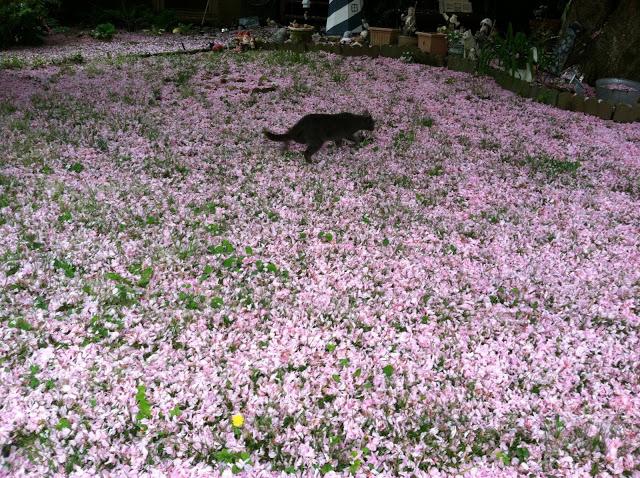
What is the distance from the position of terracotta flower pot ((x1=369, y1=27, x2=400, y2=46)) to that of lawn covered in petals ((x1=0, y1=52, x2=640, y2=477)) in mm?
7374

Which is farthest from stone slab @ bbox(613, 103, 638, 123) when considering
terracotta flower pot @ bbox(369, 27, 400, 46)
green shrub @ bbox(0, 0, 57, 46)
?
green shrub @ bbox(0, 0, 57, 46)

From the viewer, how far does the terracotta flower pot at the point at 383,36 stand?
14508 mm

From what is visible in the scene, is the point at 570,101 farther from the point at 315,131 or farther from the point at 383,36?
the point at 383,36

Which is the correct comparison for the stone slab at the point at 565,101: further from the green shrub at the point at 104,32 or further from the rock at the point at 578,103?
the green shrub at the point at 104,32

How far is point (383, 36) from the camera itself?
14.7 m

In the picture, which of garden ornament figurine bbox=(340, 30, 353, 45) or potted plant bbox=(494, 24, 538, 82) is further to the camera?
garden ornament figurine bbox=(340, 30, 353, 45)

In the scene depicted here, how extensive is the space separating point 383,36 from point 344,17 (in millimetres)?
2375

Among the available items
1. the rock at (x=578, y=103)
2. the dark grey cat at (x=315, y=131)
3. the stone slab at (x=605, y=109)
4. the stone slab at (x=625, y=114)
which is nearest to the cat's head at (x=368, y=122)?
the dark grey cat at (x=315, y=131)

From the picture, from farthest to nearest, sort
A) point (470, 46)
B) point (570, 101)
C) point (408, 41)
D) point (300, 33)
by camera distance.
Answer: point (300, 33) < point (408, 41) < point (470, 46) < point (570, 101)

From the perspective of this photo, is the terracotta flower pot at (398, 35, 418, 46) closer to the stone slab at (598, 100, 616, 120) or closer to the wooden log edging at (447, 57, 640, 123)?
the wooden log edging at (447, 57, 640, 123)

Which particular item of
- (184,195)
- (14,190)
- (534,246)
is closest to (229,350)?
(184,195)

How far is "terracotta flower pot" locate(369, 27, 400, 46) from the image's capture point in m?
→ 14.5

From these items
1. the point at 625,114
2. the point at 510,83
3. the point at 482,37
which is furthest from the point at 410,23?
the point at 625,114

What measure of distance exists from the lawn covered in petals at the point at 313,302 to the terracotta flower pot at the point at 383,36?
24.2 feet
